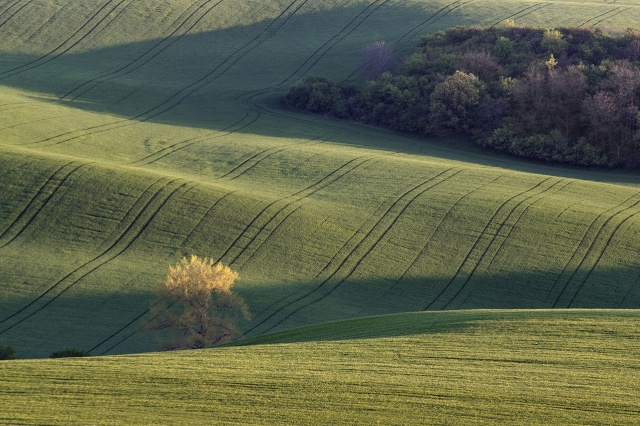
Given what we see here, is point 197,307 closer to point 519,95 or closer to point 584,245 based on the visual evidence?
point 584,245

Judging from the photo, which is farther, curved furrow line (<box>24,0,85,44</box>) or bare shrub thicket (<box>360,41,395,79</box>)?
curved furrow line (<box>24,0,85,44</box>)

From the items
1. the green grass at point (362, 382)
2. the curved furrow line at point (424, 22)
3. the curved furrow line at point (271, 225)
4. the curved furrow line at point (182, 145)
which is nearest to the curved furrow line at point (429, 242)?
the curved furrow line at point (271, 225)

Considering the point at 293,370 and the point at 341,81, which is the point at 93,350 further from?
the point at 341,81

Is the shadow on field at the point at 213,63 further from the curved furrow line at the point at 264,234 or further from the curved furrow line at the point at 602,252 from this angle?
the curved furrow line at the point at 602,252

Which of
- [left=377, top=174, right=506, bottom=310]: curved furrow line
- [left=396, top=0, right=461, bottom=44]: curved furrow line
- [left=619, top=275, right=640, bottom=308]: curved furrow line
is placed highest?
[left=396, top=0, right=461, bottom=44]: curved furrow line

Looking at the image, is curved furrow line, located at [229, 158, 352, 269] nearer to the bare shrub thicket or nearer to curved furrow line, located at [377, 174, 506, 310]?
curved furrow line, located at [377, 174, 506, 310]

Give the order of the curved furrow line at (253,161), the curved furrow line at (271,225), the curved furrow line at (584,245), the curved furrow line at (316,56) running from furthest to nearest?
the curved furrow line at (316,56) < the curved furrow line at (253,161) < the curved furrow line at (271,225) < the curved furrow line at (584,245)

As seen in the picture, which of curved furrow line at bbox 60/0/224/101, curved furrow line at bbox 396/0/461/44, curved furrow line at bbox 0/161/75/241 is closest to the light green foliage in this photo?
curved furrow line at bbox 396/0/461/44

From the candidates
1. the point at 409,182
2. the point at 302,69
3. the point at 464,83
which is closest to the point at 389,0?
the point at 302,69
